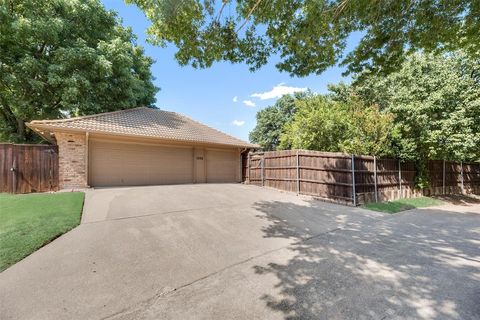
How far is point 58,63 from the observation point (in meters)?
11.2

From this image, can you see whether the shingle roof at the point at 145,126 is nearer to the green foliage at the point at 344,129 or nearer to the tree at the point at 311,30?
the green foliage at the point at 344,129

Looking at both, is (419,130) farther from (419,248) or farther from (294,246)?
(294,246)

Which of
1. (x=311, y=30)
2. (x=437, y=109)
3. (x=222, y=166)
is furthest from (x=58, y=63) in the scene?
(x=437, y=109)

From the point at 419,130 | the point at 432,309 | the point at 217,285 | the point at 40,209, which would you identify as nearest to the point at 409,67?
the point at 419,130

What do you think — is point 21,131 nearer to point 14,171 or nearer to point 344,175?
point 14,171

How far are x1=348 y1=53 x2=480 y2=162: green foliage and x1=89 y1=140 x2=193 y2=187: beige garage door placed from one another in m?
10.1

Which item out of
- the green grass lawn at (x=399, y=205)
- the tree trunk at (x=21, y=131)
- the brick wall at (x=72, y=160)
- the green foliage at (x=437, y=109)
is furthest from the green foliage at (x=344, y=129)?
the tree trunk at (x=21, y=131)

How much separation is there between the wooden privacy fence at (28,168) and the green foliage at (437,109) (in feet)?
45.8

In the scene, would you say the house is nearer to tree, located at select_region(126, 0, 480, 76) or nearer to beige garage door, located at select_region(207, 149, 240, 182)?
beige garage door, located at select_region(207, 149, 240, 182)

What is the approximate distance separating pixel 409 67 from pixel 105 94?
685 inches

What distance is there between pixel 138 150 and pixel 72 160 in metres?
2.58

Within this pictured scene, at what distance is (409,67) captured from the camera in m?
12.2

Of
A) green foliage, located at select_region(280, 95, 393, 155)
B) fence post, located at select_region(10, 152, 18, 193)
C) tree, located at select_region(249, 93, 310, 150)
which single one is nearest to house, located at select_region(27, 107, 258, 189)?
fence post, located at select_region(10, 152, 18, 193)

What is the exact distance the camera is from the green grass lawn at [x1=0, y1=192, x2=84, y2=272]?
367cm
